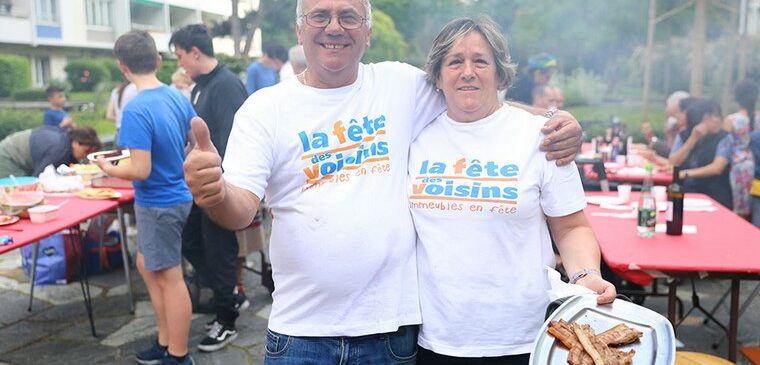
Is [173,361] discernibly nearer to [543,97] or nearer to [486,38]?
[486,38]

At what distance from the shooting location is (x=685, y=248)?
10.8ft

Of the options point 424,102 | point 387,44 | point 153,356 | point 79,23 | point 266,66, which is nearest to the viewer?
point 424,102

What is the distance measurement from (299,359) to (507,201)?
75 cm

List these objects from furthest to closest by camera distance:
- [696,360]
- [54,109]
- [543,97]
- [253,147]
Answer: [54,109]
[543,97]
[696,360]
[253,147]

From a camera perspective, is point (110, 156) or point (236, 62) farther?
point (236, 62)

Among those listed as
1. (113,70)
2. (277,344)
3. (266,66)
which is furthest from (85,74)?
(277,344)

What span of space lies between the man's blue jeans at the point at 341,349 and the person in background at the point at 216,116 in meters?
2.43

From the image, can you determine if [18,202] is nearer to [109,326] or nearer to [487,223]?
[109,326]

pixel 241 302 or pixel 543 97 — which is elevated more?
pixel 543 97

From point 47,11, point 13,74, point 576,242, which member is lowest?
point 576,242

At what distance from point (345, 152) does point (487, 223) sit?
0.45m

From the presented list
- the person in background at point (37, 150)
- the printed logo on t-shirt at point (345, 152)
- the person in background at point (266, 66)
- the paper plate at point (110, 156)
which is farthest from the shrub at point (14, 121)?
the printed logo on t-shirt at point (345, 152)

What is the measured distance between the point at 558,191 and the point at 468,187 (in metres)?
0.26

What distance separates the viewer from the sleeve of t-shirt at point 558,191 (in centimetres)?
184
